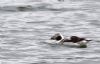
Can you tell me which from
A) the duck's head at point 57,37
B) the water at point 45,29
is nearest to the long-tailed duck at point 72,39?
the duck's head at point 57,37

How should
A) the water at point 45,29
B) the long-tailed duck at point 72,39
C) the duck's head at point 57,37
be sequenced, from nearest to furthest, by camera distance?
the water at point 45,29 → the long-tailed duck at point 72,39 → the duck's head at point 57,37

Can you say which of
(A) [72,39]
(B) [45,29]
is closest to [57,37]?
(A) [72,39]

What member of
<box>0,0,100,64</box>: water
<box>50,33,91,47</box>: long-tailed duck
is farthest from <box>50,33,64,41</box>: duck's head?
<box>0,0,100,64</box>: water

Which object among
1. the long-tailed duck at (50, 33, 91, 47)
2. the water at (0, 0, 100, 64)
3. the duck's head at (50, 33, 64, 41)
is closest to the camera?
the water at (0, 0, 100, 64)

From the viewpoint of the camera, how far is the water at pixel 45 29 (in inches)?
1067

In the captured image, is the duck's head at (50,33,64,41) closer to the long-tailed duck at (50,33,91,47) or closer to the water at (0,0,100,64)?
the long-tailed duck at (50,33,91,47)

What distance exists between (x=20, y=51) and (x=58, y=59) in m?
2.74

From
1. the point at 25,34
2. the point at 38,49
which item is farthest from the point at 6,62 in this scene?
the point at 25,34

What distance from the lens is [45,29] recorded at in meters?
35.2

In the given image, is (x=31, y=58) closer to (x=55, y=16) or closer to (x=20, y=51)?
(x=20, y=51)

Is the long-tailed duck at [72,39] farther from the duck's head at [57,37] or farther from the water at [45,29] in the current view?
the water at [45,29]

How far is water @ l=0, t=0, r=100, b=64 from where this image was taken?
27103 mm

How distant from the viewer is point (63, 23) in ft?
124

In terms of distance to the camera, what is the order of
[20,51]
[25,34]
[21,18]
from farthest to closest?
1. [21,18]
2. [25,34]
3. [20,51]
